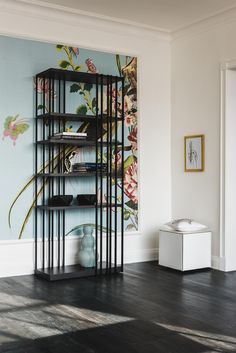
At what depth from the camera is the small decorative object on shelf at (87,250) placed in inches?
223

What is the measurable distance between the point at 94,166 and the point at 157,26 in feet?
6.88

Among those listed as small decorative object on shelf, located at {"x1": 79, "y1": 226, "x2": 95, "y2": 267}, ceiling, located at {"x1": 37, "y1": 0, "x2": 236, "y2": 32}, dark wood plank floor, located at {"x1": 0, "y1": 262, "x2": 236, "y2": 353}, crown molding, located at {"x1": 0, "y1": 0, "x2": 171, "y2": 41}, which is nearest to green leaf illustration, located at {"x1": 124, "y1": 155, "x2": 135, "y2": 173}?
small decorative object on shelf, located at {"x1": 79, "y1": 226, "x2": 95, "y2": 267}

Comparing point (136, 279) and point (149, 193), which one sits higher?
point (149, 193)

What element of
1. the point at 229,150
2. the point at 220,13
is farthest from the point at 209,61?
the point at 229,150

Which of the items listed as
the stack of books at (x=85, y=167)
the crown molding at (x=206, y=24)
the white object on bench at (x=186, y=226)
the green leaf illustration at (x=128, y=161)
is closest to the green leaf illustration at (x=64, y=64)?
the stack of books at (x=85, y=167)

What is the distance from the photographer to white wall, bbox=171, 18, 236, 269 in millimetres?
6008

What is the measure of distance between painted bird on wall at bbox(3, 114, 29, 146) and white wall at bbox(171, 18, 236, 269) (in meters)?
2.14

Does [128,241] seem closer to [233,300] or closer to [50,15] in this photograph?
[233,300]

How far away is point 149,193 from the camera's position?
6.60m

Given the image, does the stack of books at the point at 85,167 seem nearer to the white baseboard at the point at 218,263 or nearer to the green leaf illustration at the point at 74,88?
the green leaf illustration at the point at 74,88

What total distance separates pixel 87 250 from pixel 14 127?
1.61 metres

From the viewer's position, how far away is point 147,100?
21.6ft

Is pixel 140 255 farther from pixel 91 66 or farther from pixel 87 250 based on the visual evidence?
pixel 91 66

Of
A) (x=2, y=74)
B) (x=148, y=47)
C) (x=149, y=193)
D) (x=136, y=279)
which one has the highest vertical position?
(x=148, y=47)
